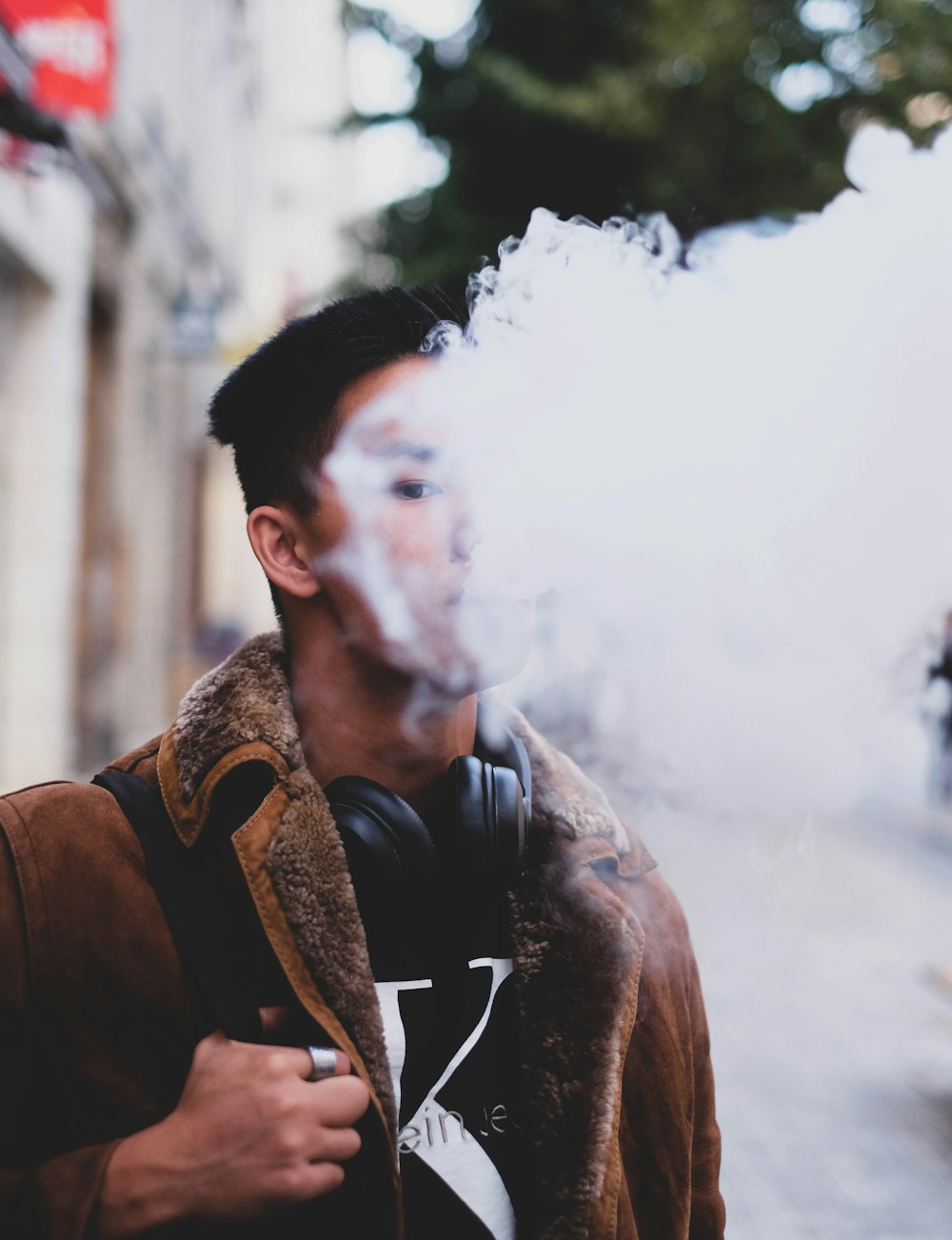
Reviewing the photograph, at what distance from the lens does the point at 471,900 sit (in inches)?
57.9

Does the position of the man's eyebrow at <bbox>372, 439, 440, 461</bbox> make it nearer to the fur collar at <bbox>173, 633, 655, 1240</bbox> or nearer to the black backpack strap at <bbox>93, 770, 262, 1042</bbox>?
the fur collar at <bbox>173, 633, 655, 1240</bbox>

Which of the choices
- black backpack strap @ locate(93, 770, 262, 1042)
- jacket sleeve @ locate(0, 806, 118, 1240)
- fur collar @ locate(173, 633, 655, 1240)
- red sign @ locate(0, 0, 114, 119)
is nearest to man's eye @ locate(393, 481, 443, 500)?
fur collar @ locate(173, 633, 655, 1240)

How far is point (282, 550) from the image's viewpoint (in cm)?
159

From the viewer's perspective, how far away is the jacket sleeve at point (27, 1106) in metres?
1.19

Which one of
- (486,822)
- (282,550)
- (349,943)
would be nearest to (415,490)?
(282,550)

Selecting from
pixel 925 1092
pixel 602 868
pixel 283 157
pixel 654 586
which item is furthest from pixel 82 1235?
pixel 283 157

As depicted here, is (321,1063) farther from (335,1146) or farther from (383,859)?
(383,859)

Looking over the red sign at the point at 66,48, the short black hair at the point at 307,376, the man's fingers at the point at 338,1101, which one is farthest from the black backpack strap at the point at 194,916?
the red sign at the point at 66,48

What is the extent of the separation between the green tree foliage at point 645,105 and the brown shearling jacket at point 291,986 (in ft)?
20.8

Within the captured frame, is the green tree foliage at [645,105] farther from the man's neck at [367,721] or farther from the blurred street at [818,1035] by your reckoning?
the man's neck at [367,721]

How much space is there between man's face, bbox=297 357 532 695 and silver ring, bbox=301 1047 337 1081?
49 cm

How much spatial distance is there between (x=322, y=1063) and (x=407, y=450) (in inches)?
29.3

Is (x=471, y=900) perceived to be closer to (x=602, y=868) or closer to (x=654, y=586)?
(x=602, y=868)

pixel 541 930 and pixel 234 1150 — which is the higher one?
pixel 541 930
